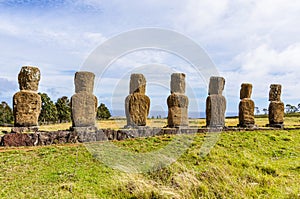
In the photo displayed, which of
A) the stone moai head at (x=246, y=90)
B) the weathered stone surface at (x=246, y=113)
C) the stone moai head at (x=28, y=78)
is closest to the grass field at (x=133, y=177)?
the stone moai head at (x=28, y=78)

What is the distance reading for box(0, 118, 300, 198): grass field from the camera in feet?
20.6

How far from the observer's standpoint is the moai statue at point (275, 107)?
1895 centimetres

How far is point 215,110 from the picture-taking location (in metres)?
16.3

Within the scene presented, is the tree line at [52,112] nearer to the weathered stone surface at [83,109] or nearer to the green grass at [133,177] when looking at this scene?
the weathered stone surface at [83,109]

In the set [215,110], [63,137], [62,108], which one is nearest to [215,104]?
[215,110]

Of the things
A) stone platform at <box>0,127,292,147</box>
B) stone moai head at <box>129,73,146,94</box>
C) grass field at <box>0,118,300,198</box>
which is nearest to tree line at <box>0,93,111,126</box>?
stone moai head at <box>129,73,146,94</box>

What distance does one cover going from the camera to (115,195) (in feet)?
20.8

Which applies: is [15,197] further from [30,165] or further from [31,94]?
[31,94]

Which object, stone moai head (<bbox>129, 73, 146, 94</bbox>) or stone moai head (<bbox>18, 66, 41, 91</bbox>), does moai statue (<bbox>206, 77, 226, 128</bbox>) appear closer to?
stone moai head (<bbox>129, 73, 146, 94</bbox>)

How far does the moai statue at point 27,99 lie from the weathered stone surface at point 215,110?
8435mm

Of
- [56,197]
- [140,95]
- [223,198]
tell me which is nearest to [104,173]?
[56,197]

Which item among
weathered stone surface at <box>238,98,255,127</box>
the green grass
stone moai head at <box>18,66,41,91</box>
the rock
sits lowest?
the green grass

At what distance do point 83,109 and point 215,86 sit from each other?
23.8 ft

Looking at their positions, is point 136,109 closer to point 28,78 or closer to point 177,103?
point 177,103
